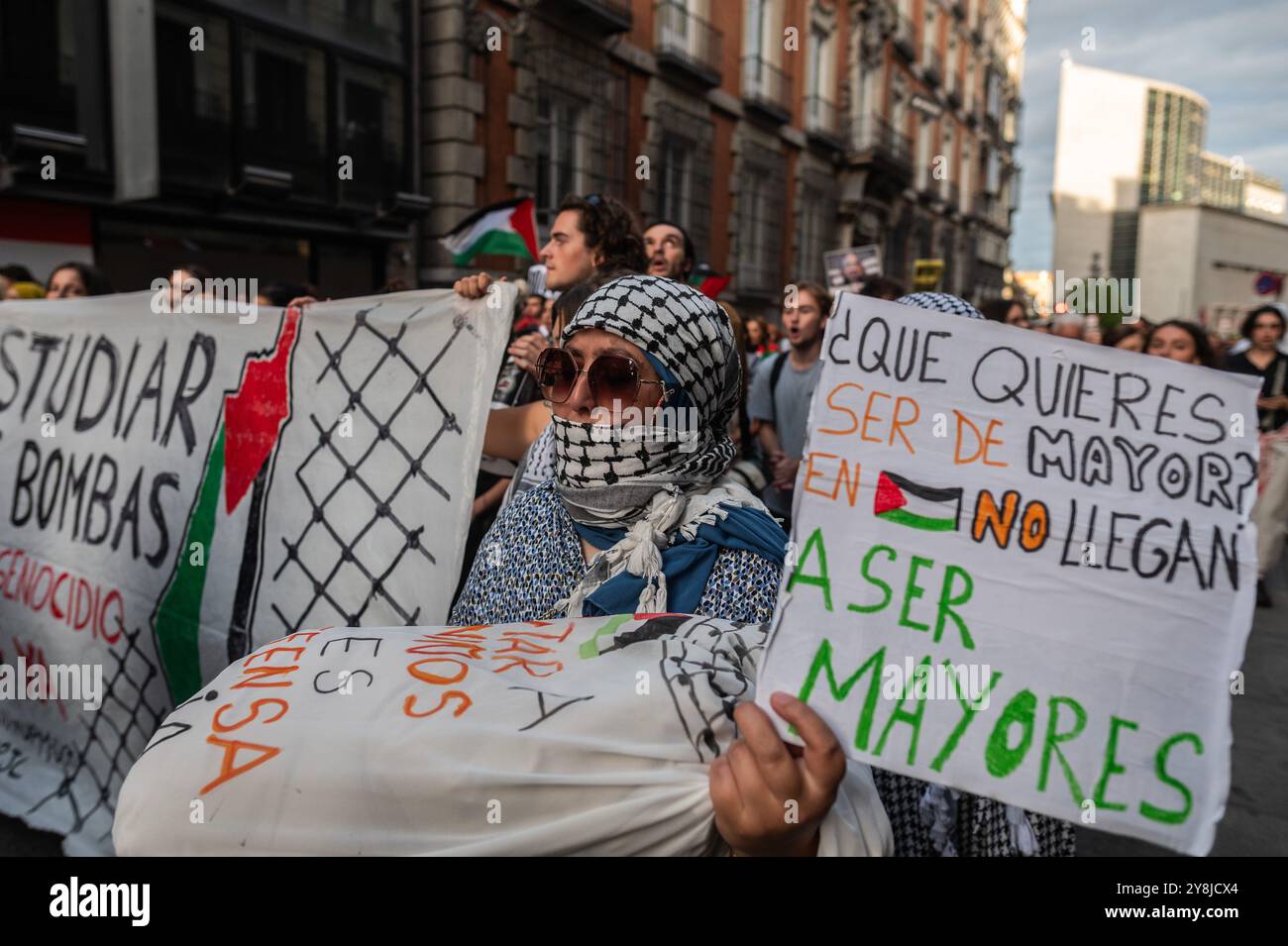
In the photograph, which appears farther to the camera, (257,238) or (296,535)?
(257,238)

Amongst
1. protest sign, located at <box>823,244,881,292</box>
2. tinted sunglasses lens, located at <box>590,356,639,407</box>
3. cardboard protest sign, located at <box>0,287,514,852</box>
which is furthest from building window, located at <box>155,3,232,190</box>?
tinted sunglasses lens, located at <box>590,356,639,407</box>

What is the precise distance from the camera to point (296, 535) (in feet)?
8.50

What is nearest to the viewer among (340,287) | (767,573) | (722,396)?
(767,573)

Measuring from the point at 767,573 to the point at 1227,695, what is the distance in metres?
0.65

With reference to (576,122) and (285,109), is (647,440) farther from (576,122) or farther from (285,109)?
(576,122)

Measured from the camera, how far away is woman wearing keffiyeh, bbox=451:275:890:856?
1471mm

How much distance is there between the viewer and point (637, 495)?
→ 5.13 ft

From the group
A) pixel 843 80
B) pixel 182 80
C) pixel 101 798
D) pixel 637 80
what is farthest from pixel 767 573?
pixel 843 80

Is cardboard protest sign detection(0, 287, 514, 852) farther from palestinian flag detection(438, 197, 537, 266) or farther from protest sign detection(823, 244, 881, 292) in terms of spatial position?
protest sign detection(823, 244, 881, 292)

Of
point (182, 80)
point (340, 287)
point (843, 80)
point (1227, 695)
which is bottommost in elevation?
point (1227, 695)

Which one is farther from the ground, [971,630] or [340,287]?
[340,287]

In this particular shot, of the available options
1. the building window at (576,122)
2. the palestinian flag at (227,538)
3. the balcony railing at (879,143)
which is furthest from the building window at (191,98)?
the balcony railing at (879,143)

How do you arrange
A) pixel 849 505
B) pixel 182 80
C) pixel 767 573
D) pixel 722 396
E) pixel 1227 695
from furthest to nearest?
pixel 182 80 < pixel 722 396 < pixel 767 573 < pixel 849 505 < pixel 1227 695

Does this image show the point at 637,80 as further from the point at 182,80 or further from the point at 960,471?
the point at 960,471
